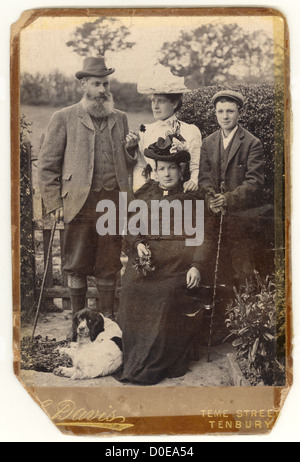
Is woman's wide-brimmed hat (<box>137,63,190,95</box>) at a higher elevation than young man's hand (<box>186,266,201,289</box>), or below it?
higher

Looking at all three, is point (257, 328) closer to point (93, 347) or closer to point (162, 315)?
point (162, 315)

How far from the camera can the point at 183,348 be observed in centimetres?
304

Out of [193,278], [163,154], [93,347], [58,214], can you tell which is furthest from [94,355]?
[163,154]

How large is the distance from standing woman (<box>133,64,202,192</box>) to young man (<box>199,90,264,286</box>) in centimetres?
6

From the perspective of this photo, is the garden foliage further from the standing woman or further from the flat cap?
the flat cap

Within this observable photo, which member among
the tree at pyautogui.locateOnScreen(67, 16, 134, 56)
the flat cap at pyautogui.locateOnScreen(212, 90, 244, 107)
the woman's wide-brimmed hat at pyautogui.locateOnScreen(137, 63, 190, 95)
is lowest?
the flat cap at pyautogui.locateOnScreen(212, 90, 244, 107)

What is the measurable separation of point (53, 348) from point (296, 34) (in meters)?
2.25

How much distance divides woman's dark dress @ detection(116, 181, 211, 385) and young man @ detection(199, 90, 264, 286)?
0.55ft

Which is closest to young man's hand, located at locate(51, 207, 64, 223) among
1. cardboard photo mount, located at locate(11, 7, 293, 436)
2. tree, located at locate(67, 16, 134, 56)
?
cardboard photo mount, located at locate(11, 7, 293, 436)

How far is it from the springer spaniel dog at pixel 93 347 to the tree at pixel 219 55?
1.44 m

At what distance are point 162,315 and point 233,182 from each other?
844 millimetres

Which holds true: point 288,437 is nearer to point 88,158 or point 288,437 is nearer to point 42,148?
point 88,158

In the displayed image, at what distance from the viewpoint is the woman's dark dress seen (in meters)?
3.04
